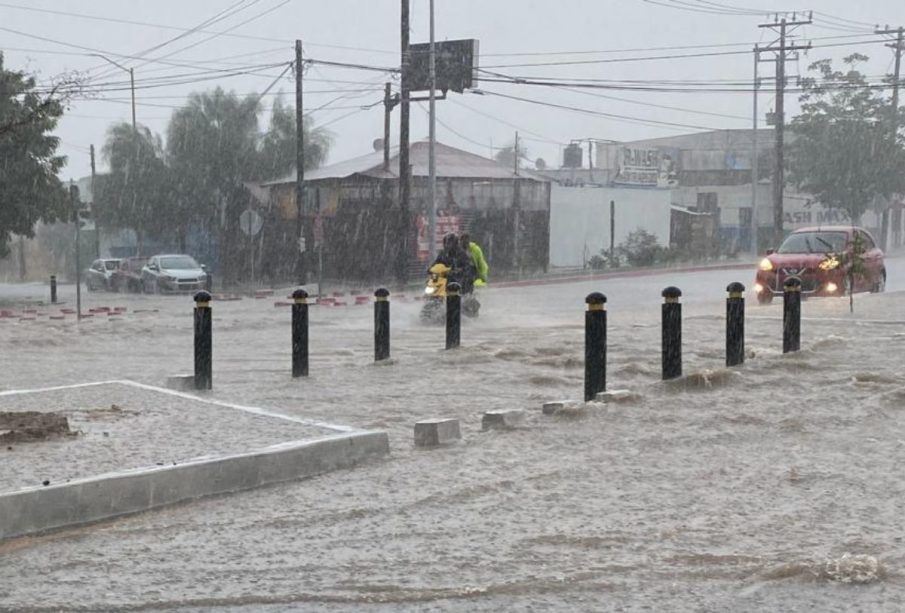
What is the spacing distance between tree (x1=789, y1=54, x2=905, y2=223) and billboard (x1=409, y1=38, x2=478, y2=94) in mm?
31959

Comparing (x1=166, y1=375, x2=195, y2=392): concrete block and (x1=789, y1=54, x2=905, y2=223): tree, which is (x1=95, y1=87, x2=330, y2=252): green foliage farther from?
(x1=166, y1=375, x2=195, y2=392): concrete block

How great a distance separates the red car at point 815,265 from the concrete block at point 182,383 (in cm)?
1461

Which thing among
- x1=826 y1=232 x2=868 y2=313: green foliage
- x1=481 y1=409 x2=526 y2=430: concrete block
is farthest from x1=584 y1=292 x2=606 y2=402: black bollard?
x1=826 y1=232 x2=868 y2=313: green foliage

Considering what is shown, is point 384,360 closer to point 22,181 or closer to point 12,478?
point 12,478

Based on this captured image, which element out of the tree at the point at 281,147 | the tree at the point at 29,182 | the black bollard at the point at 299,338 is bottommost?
the black bollard at the point at 299,338

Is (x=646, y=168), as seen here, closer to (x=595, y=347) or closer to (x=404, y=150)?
(x=404, y=150)

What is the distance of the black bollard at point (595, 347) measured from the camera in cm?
1112

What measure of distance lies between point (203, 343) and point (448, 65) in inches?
1399

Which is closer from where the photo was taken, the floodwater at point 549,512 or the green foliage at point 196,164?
the floodwater at point 549,512

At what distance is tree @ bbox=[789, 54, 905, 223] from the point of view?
74.4 metres

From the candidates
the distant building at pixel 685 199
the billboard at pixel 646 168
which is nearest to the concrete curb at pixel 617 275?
the distant building at pixel 685 199

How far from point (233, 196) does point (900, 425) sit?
50.9 m

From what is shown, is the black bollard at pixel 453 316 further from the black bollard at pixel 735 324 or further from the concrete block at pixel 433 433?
the concrete block at pixel 433 433

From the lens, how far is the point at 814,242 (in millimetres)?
26609
